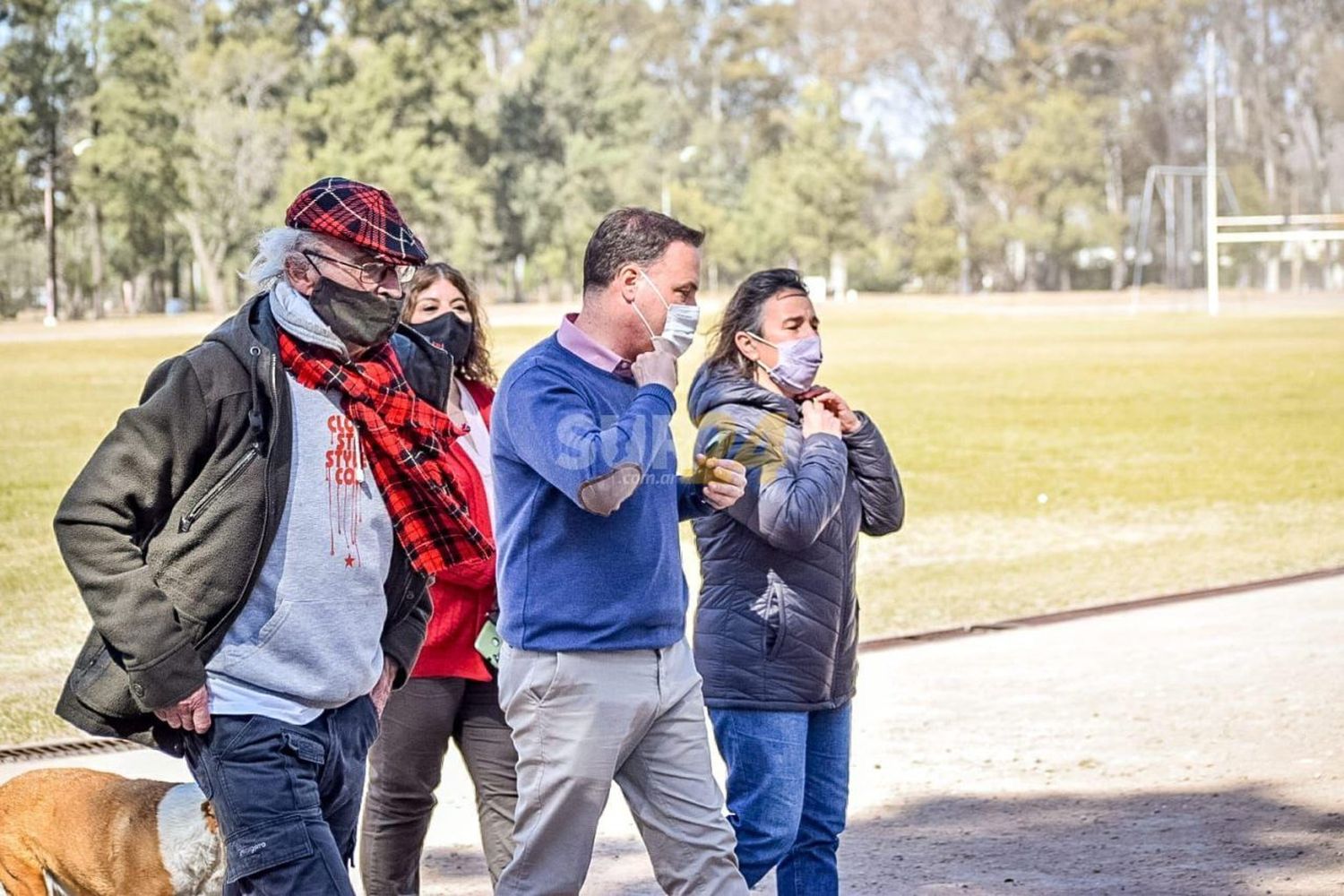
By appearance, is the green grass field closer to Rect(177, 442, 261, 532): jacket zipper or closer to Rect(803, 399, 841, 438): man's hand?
Rect(803, 399, 841, 438): man's hand

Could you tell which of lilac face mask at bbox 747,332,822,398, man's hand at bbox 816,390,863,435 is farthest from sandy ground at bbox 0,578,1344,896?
lilac face mask at bbox 747,332,822,398

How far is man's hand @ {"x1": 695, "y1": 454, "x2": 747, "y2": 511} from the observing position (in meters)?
3.64

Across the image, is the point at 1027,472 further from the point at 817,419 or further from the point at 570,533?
the point at 570,533

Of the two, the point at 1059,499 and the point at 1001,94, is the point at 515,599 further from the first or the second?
the point at 1001,94

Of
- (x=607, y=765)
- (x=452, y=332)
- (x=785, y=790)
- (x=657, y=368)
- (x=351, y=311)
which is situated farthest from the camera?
(x=452, y=332)

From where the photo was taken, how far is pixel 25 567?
38.5ft

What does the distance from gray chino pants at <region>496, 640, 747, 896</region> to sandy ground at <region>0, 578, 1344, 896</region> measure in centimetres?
150

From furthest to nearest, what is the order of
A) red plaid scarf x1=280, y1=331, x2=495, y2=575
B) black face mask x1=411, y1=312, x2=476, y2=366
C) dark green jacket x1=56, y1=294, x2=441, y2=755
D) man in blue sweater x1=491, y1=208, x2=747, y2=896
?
black face mask x1=411, y1=312, x2=476, y2=366, man in blue sweater x1=491, y1=208, x2=747, y2=896, red plaid scarf x1=280, y1=331, x2=495, y2=575, dark green jacket x1=56, y1=294, x2=441, y2=755

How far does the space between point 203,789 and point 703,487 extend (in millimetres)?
1119

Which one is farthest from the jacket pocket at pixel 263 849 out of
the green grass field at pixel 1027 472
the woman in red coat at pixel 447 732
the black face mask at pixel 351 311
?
the green grass field at pixel 1027 472

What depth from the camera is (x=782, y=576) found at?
421cm

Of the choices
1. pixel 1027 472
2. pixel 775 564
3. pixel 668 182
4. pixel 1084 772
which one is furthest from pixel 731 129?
pixel 775 564

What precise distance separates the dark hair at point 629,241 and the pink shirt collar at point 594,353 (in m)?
0.10

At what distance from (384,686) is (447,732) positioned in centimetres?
106
